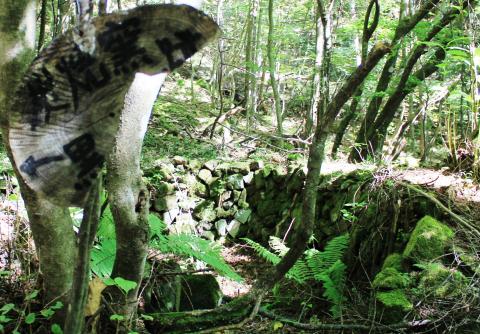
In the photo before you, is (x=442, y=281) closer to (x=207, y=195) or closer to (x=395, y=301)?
Answer: (x=395, y=301)

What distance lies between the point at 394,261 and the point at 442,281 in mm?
471

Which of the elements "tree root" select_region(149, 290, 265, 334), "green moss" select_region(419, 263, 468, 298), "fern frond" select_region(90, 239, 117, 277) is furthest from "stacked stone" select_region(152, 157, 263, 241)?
"green moss" select_region(419, 263, 468, 298)

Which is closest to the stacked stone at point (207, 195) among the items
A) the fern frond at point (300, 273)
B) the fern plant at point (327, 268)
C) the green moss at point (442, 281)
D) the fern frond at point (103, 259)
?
the fern plant at point (327, 268)

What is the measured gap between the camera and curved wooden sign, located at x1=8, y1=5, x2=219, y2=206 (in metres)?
1.16

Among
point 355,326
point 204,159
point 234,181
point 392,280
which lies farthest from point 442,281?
point 204,159

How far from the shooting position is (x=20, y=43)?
1708 millimetres

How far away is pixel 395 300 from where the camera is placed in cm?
261

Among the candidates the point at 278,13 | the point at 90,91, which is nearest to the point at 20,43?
the point at 90,91

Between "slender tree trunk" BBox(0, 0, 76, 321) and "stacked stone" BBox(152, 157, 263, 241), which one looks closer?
"slender tree trunk" BBox(0, 0, 76, 321)

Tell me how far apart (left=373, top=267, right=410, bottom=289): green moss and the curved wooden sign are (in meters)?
2.20

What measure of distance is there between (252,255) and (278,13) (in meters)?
8.58

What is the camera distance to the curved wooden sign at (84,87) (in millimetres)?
1158

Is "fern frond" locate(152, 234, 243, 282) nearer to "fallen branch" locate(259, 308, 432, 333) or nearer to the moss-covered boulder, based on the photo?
"fallen branch" locate(259, 308, 432, 333)

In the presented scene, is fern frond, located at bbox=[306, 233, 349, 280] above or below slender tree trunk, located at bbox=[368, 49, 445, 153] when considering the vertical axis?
below
